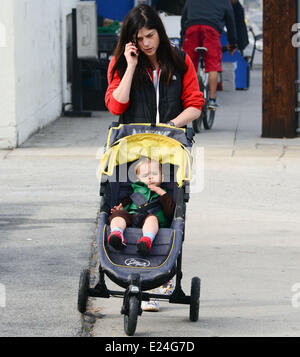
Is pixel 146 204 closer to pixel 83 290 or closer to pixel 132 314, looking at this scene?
pixel 83 290

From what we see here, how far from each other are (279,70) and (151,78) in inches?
272

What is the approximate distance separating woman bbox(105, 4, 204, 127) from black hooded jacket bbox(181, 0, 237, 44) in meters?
7.46

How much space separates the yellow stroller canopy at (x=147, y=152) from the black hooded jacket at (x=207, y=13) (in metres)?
7.82

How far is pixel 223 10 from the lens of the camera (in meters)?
13.6

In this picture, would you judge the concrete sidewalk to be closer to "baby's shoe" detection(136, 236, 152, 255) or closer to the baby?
"baby's shoe" detection(136, 236, 152, 255)

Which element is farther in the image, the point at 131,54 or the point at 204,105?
the point at 204,105

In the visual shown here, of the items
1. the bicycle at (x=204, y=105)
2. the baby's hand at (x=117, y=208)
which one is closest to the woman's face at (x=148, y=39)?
the baby's hand at (x=117, y=208)

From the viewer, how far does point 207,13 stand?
44.0ft

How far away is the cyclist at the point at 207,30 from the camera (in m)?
13.3

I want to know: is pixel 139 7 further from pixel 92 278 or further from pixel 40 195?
pixel 40 195

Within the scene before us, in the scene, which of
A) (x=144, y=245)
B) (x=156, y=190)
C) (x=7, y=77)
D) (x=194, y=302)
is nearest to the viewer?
(x=144, y=245)

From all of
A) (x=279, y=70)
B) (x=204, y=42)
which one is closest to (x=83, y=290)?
(x=279, y=70)
